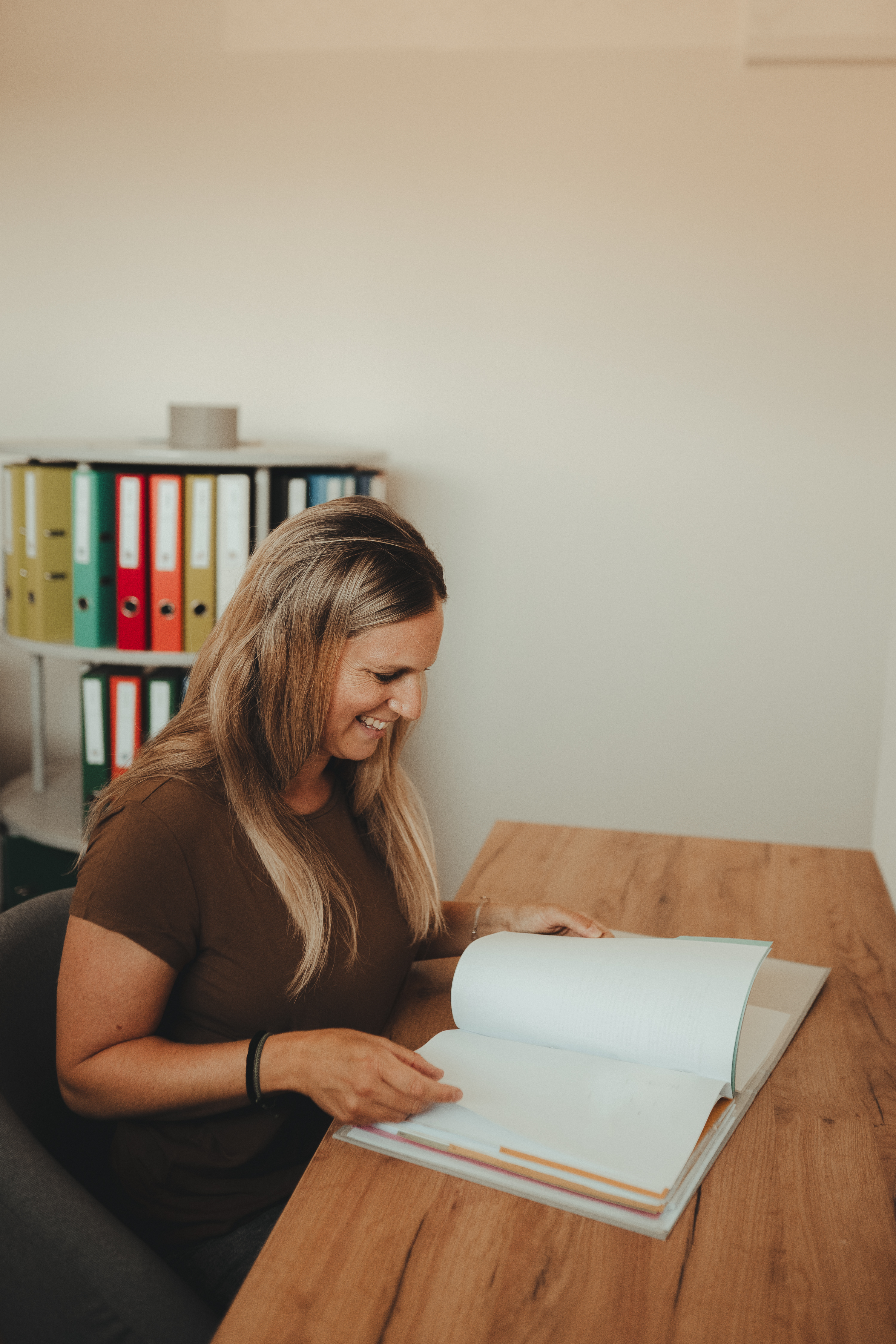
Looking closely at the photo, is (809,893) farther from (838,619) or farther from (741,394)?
(741,394)

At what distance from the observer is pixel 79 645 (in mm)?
2277

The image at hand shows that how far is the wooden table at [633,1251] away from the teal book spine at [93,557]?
145 cm

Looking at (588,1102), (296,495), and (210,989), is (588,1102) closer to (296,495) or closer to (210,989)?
(210,989)

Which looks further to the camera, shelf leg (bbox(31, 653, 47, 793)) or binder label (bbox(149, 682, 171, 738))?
shelf leg (bbox(31, 653, 47, 793))

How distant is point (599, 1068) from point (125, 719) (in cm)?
161

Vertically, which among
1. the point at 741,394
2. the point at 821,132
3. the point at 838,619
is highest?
the point at 821,132

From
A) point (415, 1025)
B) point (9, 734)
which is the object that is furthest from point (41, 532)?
point (415, 1025)

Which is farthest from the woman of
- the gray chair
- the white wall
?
the white wall

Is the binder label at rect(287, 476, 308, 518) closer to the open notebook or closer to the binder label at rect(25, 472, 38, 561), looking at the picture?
the binder label at rect(25, 472, 38, 561)

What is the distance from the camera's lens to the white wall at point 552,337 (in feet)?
8.20

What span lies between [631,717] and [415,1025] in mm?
1718

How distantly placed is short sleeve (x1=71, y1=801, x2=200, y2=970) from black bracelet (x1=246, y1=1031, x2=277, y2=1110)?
112mm

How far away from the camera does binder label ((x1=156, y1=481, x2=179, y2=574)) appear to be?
2191 mm

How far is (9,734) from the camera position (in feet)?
9.68
